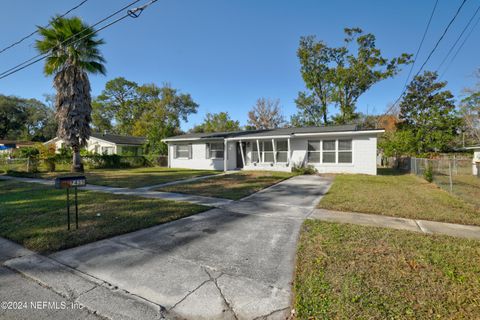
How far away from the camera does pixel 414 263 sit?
118 inches

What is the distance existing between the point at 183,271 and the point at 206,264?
327 mm

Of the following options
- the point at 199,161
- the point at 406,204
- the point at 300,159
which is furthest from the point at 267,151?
the point at 406,204

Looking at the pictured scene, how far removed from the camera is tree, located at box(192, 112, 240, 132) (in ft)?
111

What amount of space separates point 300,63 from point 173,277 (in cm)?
2710

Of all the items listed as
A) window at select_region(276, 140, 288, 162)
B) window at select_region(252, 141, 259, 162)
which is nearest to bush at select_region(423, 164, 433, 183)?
window at select_region(276, 140, 288, 162)

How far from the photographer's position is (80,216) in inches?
201

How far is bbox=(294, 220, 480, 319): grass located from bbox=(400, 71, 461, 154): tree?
21888 mm

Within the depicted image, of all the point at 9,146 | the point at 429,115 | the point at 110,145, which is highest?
the point at 429,115

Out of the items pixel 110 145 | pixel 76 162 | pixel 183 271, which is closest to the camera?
pixel 183 271

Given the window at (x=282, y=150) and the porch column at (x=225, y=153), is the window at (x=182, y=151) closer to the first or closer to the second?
the porch column at (x=225, y=153)

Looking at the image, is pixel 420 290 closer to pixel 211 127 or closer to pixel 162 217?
pixel 162 217

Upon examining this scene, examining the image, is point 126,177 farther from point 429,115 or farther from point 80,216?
point 429,115

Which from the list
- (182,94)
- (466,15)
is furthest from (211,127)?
(466,15)

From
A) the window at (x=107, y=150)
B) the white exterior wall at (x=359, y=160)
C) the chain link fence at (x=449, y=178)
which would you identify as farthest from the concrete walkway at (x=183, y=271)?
the window at (x=107, y=150)
